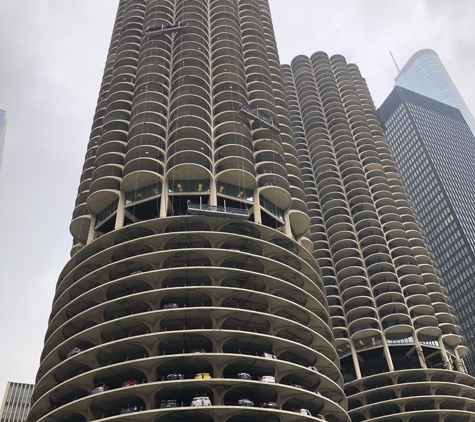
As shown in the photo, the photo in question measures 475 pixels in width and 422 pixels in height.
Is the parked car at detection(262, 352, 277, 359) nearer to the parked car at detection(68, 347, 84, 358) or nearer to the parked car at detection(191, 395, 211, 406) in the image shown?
the parked car at detection(191, 395, 211, 406)

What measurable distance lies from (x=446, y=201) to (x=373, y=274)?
85.9m

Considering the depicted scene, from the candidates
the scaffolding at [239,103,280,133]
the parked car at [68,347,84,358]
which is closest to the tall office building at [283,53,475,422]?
the scaffolding at [239,103,280,133]

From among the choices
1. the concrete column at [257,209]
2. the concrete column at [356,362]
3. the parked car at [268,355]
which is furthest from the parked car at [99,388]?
the concrete column at [356,362]

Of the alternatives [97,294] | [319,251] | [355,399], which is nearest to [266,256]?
[97,294]

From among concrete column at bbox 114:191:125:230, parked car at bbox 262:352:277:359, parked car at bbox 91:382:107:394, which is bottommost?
parked car at bbox 91:382:107:394

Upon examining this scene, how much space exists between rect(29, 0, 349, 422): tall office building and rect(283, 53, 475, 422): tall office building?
28292 mm

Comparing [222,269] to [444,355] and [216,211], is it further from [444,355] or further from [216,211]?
[444,355]

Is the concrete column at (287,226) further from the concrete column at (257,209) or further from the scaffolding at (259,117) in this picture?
the scaffolding at (259,117)

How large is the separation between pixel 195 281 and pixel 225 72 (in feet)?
119

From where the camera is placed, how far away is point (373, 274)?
9450 centimetres

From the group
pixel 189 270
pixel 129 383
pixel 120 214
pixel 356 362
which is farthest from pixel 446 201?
pixel 129 383

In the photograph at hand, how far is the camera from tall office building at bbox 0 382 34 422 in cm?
13738

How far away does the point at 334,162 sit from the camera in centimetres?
11475

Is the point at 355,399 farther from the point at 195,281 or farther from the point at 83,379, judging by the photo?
the point at 83,379
